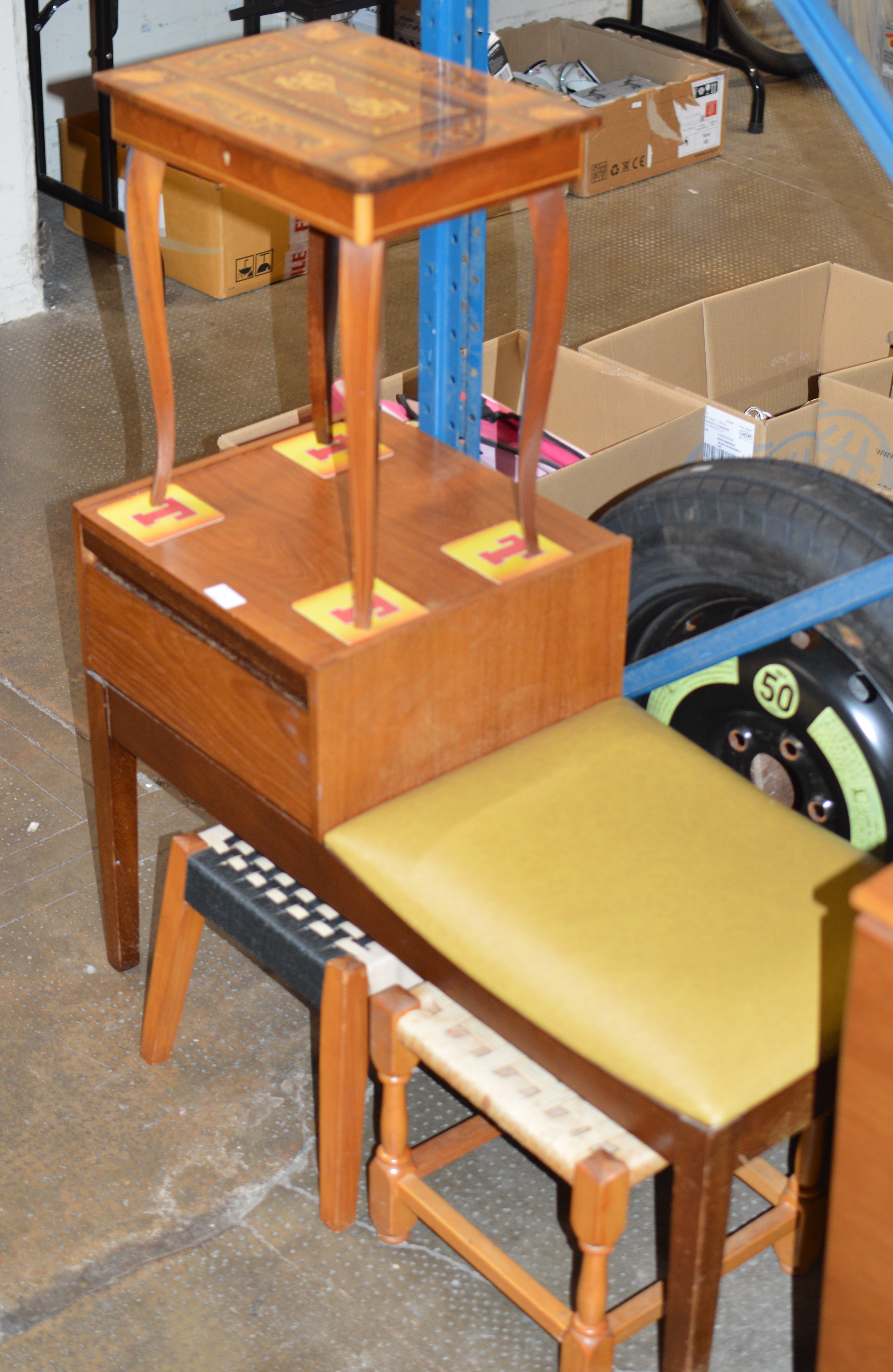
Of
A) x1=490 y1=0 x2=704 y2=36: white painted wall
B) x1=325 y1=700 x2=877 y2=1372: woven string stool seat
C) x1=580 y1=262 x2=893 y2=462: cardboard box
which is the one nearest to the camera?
x1=325 y1=700 x2=877 y2=1372: woven string stool seat

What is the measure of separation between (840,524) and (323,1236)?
1.11 m

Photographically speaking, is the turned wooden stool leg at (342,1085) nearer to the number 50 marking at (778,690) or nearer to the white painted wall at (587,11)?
the number 50 marking at (778,690)

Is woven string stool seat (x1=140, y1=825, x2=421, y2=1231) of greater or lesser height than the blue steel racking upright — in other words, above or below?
below

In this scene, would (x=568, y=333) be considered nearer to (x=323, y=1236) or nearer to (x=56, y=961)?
(x=56, y=961)

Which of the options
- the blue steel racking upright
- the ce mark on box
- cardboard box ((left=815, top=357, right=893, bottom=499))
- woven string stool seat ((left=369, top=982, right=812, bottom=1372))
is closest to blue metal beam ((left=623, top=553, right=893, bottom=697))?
the blue steel racking upright

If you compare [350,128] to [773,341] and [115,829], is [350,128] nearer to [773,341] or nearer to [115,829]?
[115,829]

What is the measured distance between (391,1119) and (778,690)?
0.75 meters

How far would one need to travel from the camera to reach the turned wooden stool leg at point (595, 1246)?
156cm

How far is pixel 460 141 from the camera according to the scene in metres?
1.62

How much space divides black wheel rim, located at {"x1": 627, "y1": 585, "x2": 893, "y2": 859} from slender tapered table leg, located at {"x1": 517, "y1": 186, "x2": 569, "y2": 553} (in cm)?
42

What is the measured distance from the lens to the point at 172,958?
2129 millimetres

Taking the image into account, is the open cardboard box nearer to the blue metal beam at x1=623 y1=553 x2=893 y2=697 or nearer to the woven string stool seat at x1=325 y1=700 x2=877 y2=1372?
the blue metal beam at x1=623 y1=553 x2=893 y2=697

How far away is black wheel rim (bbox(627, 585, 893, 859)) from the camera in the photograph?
6.68 ft

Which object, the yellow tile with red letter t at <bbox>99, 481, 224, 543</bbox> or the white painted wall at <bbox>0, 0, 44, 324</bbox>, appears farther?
the white painted wall at <bbox>0, 0, 44, 324</bbox>
